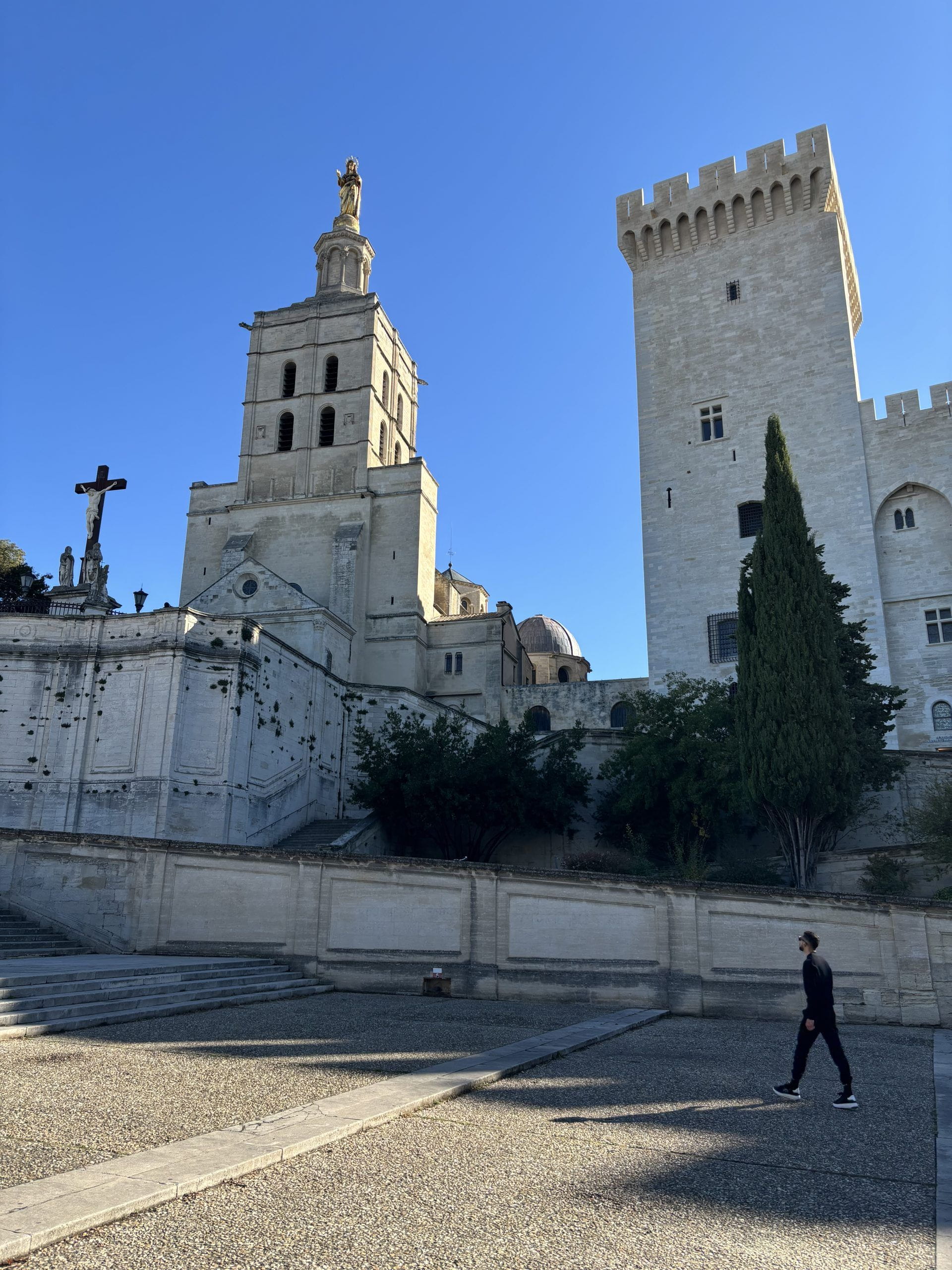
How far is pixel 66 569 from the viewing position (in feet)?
107

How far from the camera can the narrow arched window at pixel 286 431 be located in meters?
50.3

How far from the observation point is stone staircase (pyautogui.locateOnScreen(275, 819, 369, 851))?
27.3 metres

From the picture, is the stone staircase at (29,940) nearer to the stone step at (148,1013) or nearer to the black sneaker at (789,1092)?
the stone step at (148,1013)

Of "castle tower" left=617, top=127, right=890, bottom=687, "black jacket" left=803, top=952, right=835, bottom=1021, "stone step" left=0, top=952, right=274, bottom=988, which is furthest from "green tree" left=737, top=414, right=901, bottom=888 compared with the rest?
"black jacket" left=803, top=952, right=835, bottom=1021

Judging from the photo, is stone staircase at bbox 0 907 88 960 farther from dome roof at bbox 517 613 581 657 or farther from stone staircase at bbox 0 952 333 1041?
dome roof at bbox 517 613 581 657

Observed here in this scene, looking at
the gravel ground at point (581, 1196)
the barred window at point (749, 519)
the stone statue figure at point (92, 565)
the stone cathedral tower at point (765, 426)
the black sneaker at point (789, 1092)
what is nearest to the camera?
the gravel ground at point (581, 1196)

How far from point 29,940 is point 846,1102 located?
41.5ft

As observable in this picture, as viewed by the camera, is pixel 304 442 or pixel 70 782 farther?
pixel 304 442

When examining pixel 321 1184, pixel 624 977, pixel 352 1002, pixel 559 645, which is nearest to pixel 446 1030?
pixel 352 1002

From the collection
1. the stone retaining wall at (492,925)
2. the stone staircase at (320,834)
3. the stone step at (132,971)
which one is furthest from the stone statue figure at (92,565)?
the stone step at (132,971)

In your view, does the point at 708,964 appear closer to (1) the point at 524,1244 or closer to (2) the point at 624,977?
(2) the point at 624,977

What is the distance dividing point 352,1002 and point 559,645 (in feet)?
157

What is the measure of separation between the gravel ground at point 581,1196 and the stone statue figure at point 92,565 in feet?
89.7

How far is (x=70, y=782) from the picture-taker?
26328mm
